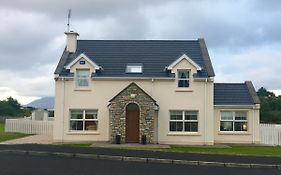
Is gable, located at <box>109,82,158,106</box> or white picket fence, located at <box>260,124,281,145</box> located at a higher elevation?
gable, located at <box>109,82,158,106</box>

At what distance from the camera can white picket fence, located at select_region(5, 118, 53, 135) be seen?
136 feet

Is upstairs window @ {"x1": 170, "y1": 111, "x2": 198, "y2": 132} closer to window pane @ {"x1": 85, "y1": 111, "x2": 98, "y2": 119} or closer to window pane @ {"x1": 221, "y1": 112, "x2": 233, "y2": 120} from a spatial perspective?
window pane @ {"x1": 221, "y1": 112, "x2": 233, "y2": 120}

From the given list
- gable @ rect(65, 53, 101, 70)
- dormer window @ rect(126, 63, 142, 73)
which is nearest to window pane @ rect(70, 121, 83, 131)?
gable @ rect(65, 53, 101, 70)

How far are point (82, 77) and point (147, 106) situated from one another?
5.56 metres

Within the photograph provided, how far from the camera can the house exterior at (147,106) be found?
3045 cm

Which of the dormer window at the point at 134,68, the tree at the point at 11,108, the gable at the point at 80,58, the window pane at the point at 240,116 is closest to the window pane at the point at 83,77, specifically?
the gable at the point at 80,58

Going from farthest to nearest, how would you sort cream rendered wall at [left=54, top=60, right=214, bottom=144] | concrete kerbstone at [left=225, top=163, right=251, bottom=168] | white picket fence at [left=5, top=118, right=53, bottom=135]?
white picket fence at [left=5, top=118, right=53, bottom=135] < cream rendered wall at [left=54, top=60, right=214, bottom=144] < concrete kerbstone at [left=225, top=163, right=251, bottom=168]

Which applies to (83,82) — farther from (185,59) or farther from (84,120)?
(185,59)

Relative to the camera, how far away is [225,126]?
109ft

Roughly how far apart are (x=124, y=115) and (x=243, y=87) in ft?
36.5

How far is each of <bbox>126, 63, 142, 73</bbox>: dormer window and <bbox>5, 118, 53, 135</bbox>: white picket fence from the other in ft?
39.0

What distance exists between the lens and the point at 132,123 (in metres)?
30.9

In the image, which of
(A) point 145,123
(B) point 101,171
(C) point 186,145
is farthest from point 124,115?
(B) point 101,171

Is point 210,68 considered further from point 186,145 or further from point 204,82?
point 186,145
